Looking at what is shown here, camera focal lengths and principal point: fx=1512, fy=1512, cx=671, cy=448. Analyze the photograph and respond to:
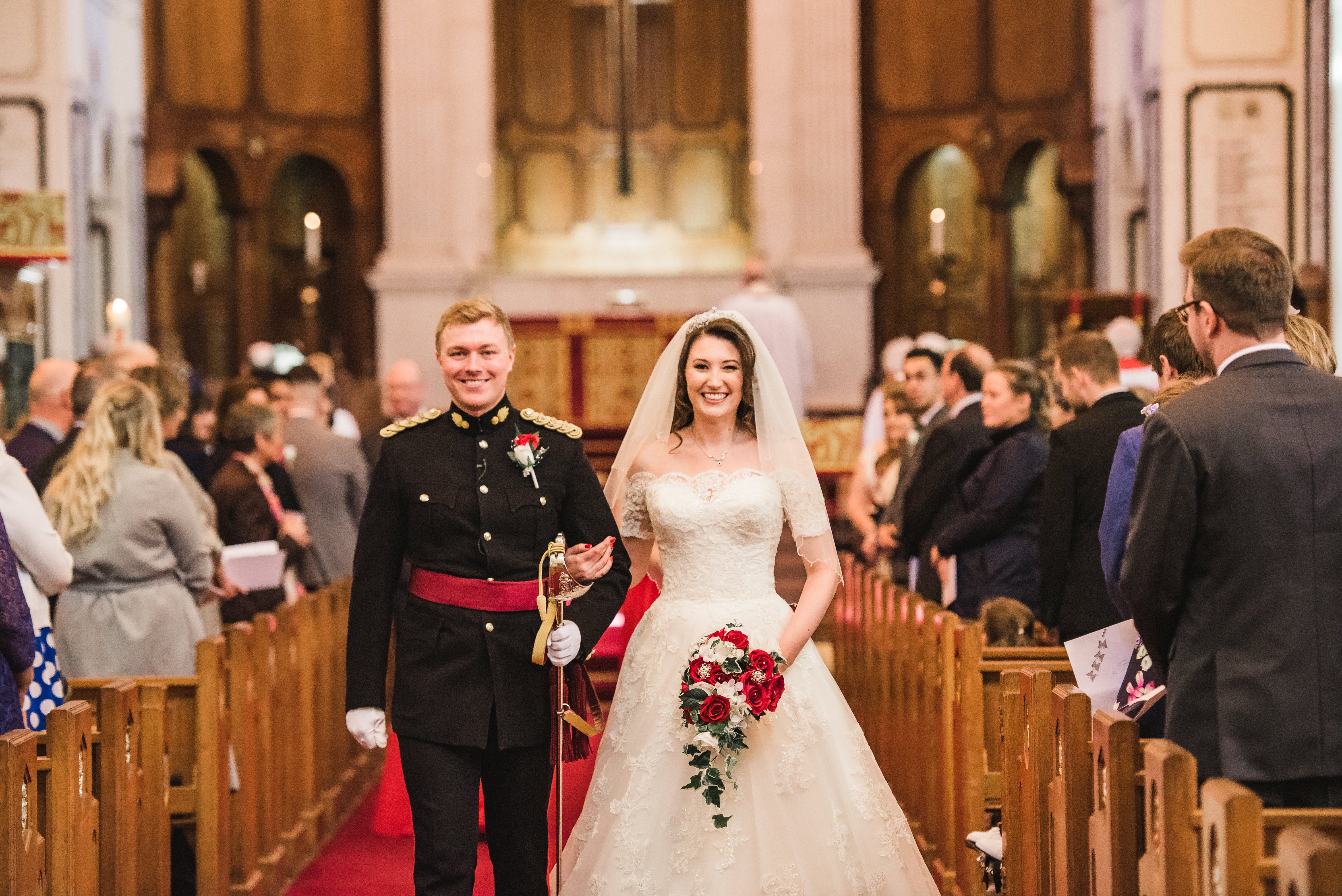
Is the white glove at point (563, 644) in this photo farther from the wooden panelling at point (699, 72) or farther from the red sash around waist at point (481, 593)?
Answer: the wooden panelling at point (699, 72)

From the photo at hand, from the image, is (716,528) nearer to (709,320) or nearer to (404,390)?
(709,320)

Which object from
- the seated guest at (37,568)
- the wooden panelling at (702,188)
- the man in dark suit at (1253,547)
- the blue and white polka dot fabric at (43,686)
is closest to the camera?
the man in dark suit at (1253,547)

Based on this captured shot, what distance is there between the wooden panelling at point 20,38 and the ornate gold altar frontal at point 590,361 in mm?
4198

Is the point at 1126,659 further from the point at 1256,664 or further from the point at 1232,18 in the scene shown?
the point at 1232,18

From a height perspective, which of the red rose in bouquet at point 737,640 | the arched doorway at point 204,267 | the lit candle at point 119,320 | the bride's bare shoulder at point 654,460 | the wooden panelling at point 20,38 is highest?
the wooden panelling at point 20,38

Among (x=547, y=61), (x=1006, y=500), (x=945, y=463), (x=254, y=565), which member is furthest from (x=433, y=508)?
(x=547, y=61)

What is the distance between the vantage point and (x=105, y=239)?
13109 mm

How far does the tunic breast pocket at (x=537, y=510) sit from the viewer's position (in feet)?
12.0

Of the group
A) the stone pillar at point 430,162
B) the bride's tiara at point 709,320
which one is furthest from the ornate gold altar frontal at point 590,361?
the bride's tiara at point 709,320

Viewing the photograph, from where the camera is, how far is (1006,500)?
237 inches

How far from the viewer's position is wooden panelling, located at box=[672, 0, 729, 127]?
625 inches

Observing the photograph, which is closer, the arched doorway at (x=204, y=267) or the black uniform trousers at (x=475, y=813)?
the black uniform trousers at (x=475, y=813)

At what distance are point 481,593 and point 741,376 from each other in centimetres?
109

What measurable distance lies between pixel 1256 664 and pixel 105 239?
11923mm
